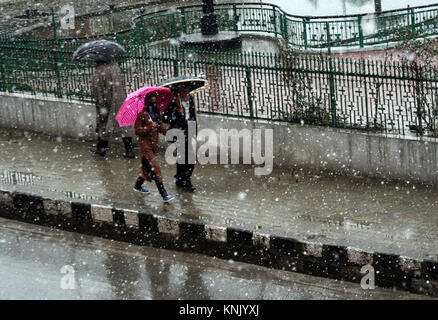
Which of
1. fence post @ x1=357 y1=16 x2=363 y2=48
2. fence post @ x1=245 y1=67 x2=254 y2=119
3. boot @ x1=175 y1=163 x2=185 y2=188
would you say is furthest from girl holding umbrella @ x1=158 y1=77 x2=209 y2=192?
fence post @ x1=357 y1=16 x2=363 y2=48

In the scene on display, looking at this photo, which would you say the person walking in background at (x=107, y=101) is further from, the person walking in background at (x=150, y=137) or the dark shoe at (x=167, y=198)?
the dark shoe at (x=167, y=198)

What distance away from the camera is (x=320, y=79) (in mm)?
12000

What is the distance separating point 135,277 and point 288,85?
4157mm

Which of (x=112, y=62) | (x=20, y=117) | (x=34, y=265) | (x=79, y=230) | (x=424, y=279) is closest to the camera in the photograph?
(x=424, y=279)

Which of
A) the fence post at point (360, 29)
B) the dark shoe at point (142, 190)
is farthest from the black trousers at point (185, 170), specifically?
the fence post at point (360, 29)

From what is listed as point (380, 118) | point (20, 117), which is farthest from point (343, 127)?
point (20, 117)

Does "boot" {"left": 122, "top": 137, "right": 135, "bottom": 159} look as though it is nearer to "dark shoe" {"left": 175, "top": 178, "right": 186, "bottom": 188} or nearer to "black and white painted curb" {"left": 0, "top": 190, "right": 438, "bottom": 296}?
"dark shoe" {"left": 175, "top": 178, "right": 186, "bottom": 188}

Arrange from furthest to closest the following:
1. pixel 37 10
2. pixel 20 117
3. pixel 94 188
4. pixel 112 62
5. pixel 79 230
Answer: pixel 37 10 < pixel 20 117 < pixel 112 62 < pixel 94 188 < pixel 79 230

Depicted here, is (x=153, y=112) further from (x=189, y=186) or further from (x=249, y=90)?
(x=249, y=90)

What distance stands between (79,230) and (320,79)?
12.2ft

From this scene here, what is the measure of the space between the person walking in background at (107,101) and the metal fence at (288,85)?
561mm

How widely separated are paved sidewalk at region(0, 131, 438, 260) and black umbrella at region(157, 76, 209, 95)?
→ 4.45 ft

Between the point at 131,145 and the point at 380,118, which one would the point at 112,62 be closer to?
the point at 131,145

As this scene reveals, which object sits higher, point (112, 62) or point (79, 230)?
point (112, 62)
